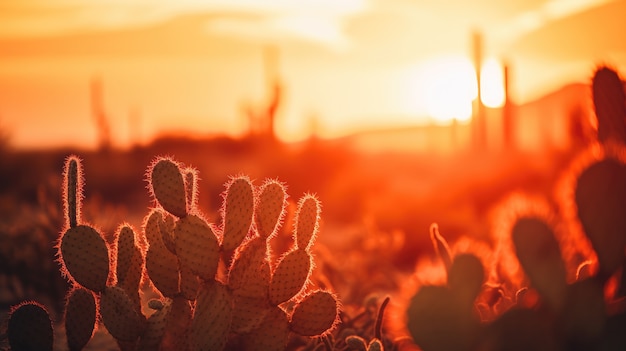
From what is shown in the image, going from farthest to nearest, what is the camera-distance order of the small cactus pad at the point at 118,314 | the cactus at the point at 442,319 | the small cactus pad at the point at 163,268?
the small cactus pad at the point at 163,268 → the small cactus pad at the point at 118,314 → the cactus at the point at 442,319

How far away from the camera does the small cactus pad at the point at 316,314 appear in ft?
12.2

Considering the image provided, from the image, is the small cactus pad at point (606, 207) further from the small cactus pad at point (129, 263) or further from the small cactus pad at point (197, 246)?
the small cactus pad at point (129, 263)

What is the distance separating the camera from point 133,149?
112 feet

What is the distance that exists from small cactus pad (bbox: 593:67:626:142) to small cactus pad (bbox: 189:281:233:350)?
178cm

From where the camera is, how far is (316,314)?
372cm

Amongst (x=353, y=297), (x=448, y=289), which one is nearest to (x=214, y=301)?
(x=448, y=289)

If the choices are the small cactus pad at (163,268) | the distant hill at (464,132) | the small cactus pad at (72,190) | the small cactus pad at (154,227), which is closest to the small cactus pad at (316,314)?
the small cactus pad at (163,268)

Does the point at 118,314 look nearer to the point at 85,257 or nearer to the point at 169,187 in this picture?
the point at 85,257

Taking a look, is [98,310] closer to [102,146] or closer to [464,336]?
[464,336]

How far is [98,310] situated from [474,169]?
18.7 metres

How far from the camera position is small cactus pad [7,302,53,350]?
12.0ft

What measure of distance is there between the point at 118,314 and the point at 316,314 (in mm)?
881

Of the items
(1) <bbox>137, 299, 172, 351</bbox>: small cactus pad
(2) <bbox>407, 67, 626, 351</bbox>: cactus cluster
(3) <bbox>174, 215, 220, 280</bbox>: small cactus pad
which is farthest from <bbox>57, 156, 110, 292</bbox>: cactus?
(2) <bbox>407, 67, 626, 351</bbox>: cactus cluster

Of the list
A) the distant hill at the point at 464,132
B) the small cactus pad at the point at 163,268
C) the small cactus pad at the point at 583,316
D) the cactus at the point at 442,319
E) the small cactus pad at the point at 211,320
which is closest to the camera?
the small cactus pad at the point at 583,316
